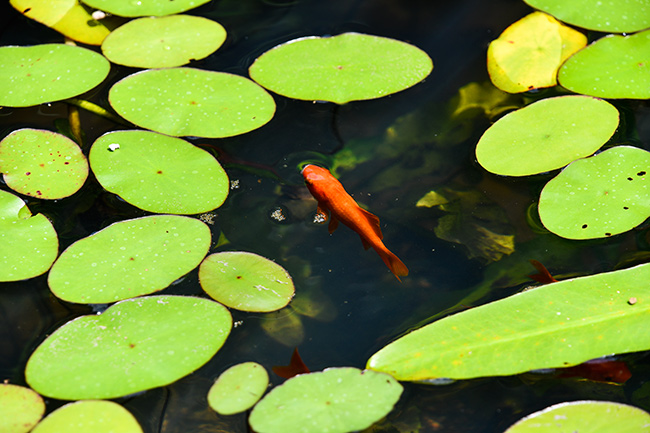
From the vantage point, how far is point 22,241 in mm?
1943

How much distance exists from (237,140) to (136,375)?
1.09 metres

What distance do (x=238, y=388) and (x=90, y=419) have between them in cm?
45

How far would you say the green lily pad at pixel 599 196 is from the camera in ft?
6.53

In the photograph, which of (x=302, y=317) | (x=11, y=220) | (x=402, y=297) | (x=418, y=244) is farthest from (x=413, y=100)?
(x=11, y=220)

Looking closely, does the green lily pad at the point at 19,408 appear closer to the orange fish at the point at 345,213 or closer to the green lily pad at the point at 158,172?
the green lily pad at the point at 158,172

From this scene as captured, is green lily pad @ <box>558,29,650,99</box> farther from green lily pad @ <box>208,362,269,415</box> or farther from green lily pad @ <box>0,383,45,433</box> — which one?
green lily pad @ <box>0,383,45,433</box>

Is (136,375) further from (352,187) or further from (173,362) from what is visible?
(352,187)

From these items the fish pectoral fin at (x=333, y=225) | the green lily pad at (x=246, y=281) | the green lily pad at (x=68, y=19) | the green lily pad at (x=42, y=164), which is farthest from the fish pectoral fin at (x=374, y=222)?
the green lily pad at (x=68, y=19)

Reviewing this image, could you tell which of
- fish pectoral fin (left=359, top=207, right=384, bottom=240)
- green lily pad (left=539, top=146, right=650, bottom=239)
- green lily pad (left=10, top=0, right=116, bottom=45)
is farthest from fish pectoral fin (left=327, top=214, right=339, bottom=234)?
green lily pad (left=10, top=0, right=116, bottom=45)

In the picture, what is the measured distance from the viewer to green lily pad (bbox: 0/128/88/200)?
2076 mm

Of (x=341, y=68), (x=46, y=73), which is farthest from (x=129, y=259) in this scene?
(x=341, y=68)

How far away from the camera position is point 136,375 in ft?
5.50

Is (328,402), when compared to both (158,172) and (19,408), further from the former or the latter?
(158,172)

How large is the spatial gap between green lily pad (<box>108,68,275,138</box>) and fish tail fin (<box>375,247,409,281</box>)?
2.64ft
